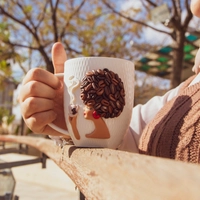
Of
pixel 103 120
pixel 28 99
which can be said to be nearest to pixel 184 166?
pixel 103 120

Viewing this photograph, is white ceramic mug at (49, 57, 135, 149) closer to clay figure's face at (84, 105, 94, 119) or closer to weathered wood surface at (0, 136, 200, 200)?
clay figure's face at (84, 105, 94, 119)

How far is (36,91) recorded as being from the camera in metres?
0.57

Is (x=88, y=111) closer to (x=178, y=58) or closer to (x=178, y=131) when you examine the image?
(x=178, y=131)

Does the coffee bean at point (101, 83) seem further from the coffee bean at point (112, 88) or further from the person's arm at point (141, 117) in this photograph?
the person's arm at point (141, 117)

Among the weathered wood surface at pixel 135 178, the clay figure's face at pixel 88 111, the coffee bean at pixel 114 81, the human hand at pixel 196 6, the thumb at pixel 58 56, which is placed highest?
the human hand at pixel 196 6

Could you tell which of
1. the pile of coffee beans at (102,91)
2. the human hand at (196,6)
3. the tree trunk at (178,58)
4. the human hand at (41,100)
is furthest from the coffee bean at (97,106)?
the tree trunk at (178,58)

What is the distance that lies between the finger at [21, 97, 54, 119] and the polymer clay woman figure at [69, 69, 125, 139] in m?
0.08

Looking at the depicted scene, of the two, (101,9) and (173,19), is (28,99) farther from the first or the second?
(101,9)

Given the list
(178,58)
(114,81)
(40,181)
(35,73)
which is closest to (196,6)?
(114,81)

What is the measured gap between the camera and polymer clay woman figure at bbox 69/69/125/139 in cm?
50

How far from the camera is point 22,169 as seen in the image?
2.63 m

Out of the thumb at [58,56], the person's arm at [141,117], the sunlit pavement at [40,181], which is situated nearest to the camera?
the thumb at [58,56]

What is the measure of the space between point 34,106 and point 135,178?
0.36 metres

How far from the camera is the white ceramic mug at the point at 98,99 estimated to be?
19.7 inches
